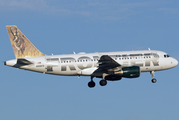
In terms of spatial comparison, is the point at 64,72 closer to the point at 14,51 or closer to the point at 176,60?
the point at 14,51

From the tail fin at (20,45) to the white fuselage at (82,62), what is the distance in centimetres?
175

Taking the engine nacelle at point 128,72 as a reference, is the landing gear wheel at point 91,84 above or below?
below

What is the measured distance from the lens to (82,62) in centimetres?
6350

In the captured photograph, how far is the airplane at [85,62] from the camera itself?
204ft

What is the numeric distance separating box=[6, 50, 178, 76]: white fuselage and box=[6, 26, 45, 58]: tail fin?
1747 millimetres

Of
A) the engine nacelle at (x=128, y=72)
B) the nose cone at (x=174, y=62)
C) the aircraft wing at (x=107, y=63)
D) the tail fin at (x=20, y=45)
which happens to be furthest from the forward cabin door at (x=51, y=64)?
the nose cone at (x=174, y=62)

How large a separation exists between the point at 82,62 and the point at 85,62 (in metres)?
A: 0.54

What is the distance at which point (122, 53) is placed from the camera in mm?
65188

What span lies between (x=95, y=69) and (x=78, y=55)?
4.09 meters

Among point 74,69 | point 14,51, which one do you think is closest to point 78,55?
point 74,69

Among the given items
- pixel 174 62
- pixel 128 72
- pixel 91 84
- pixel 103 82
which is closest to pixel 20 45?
pixel 91 84

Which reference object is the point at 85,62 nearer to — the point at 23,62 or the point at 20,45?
Result: the point at 23,62

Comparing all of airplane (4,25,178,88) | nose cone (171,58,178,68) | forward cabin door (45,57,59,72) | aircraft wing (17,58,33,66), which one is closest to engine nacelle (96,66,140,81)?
airplane (4,25,178,88)

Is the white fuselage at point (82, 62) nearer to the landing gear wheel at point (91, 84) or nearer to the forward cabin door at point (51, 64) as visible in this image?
the forward cabin door at point (51, 64)
